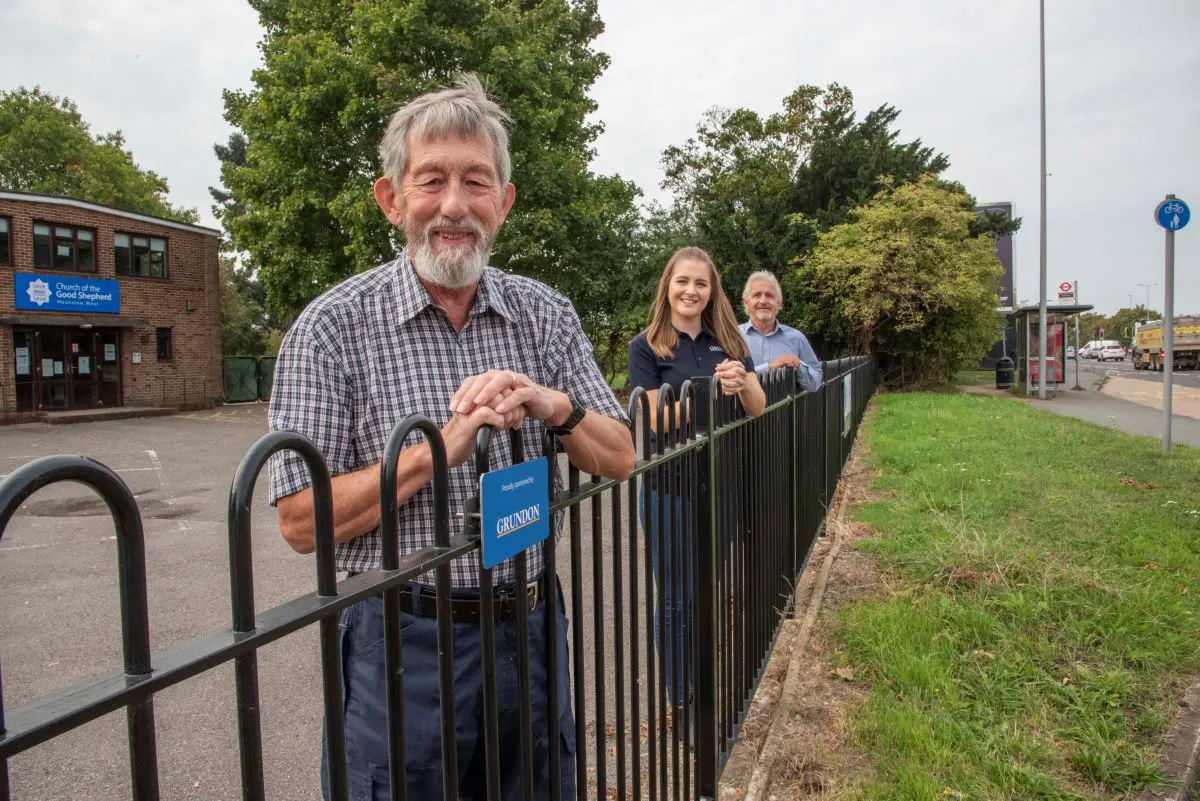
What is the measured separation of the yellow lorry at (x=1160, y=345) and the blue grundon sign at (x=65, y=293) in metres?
44.0

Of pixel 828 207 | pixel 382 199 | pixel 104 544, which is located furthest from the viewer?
pixel 828 207

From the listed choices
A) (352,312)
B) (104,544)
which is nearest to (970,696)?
(352,312)

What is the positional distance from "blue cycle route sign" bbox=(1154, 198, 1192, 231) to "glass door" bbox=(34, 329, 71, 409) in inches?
1019

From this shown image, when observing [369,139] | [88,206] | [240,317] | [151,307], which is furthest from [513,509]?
[240,317]

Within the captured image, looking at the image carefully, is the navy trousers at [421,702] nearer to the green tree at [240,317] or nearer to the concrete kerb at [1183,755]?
the concrete kerb at [1183,755]

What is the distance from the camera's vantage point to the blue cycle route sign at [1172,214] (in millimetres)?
9180

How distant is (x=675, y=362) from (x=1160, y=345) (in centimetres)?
4725

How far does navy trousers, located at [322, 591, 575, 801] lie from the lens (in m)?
1.78

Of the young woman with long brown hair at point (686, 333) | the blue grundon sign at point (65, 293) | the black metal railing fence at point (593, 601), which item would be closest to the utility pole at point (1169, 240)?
the black metal railing fence at point (593, 601)

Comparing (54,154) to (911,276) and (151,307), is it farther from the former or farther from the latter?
(911,276)

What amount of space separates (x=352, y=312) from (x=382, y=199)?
42cm

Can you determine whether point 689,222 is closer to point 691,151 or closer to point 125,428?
point 691,151

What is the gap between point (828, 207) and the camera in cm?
2512

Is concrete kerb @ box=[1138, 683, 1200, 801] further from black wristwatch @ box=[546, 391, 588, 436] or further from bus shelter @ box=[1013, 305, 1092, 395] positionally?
bus shelter @ box=[1013, 305, 1092, 395]
